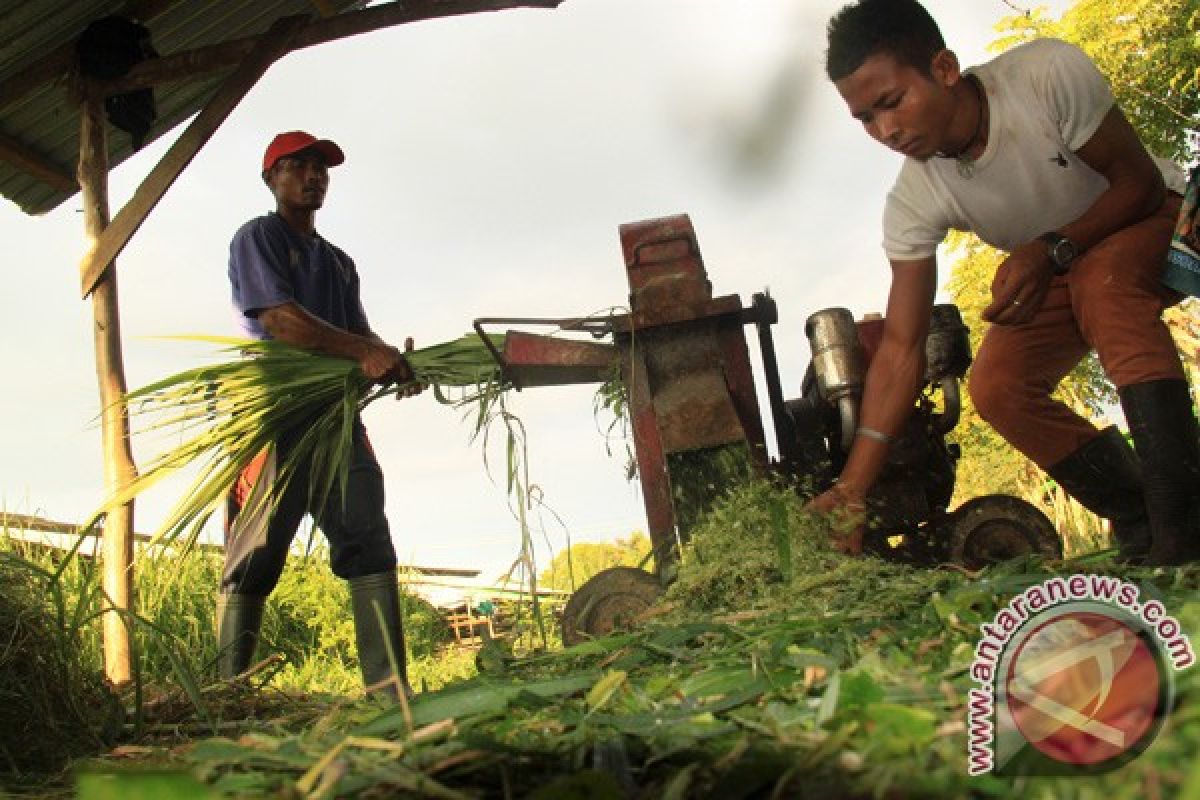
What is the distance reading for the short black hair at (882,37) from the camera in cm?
289

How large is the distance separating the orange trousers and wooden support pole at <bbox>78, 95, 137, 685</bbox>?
3.77 meters

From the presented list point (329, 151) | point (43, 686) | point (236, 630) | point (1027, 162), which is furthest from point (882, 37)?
point (236, 630)

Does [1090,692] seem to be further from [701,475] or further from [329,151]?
[329,151]

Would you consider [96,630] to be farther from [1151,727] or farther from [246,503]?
[1151,727]

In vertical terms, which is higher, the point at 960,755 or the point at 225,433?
Answer: the point at 225,433

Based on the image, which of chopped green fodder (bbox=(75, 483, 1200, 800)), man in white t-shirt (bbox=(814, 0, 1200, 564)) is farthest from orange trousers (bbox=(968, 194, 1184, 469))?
chopped green fodder (bbox=(75, 483, 1200, 800))

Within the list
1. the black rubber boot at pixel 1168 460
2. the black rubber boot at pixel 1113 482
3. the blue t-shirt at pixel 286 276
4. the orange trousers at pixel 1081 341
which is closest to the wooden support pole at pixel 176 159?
the blue t-shirt at pixel 286 276

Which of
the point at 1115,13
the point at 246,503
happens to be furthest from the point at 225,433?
the point at 1115,13

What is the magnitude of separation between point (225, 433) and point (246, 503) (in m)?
0.26

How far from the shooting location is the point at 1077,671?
126cm

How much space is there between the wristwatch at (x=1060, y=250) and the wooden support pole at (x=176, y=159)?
14.1 ft

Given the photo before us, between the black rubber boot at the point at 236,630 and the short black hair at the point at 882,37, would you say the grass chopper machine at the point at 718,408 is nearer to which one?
the short black hair at the point at 882,37

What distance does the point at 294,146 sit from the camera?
4.35m

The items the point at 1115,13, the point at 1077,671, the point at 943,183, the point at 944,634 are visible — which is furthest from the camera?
the point at 1115,13
